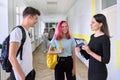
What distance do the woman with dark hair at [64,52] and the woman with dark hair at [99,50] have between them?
69cm

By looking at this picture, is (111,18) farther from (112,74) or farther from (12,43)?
(12,43)

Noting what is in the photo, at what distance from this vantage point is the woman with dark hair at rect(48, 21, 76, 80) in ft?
10.1

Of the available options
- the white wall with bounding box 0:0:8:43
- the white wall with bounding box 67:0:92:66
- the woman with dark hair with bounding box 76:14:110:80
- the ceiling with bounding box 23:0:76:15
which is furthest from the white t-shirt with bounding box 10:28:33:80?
the ceiling with bounding box 23:0:76:15

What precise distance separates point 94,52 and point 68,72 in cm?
88

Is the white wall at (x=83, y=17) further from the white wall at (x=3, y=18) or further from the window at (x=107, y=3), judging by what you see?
the white wall at (x=3, y=18)

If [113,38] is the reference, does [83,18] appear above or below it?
above

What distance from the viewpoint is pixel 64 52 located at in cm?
309

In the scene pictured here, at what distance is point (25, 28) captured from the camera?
2.17 meters

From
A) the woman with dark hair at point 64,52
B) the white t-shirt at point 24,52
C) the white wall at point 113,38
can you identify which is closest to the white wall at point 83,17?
the white wall at point 113,38

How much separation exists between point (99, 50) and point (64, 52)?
33.1 inches

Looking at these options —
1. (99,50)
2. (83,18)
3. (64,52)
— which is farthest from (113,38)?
(83,18)

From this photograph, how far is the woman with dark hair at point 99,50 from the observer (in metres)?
2.26

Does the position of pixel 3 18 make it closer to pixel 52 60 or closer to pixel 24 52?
pixel 52 60

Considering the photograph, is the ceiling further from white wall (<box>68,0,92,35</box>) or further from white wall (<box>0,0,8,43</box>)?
white wall (<box>0,0,8,43</box>)
